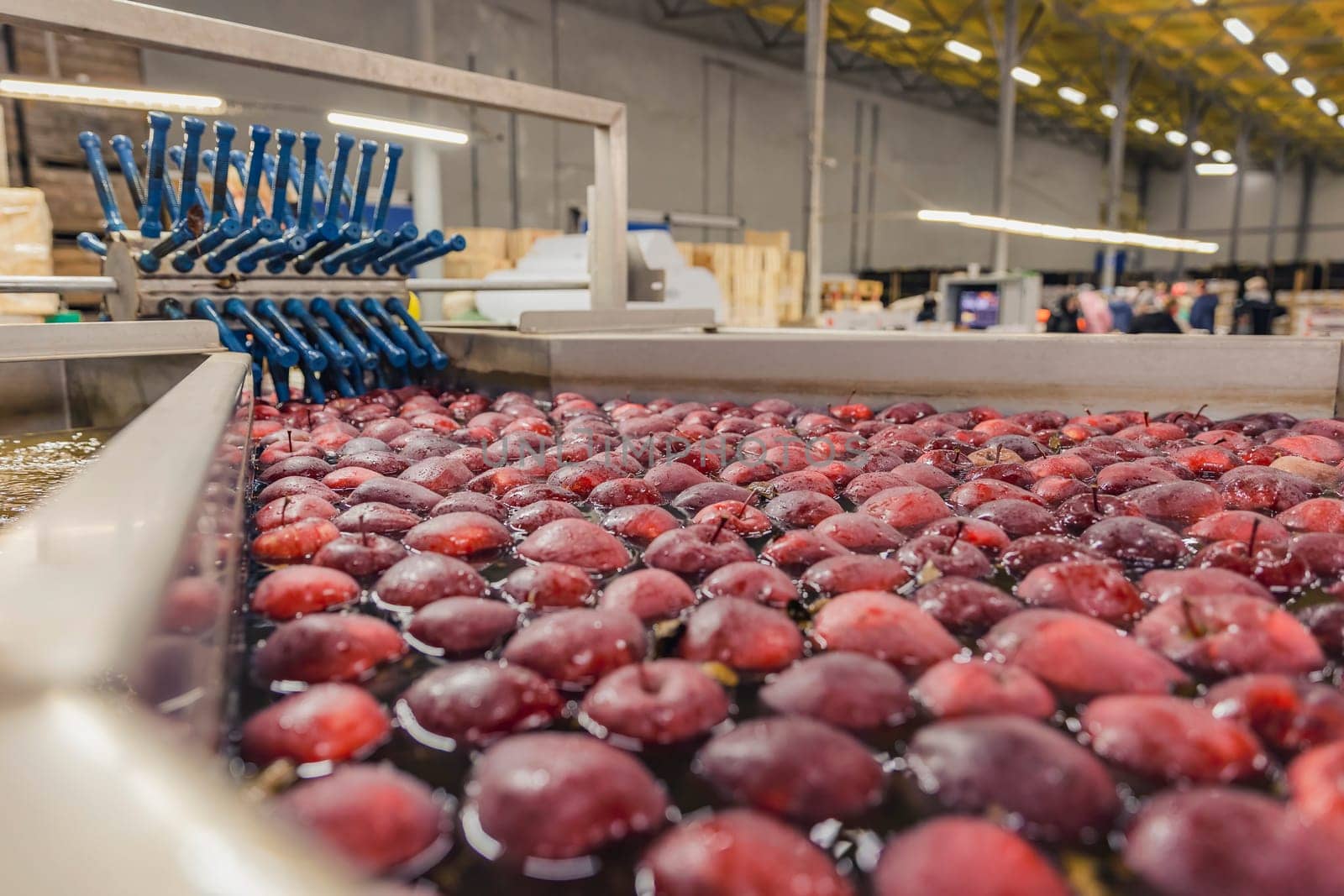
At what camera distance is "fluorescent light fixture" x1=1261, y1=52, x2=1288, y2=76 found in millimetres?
17078

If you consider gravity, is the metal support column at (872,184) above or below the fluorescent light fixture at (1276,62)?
below

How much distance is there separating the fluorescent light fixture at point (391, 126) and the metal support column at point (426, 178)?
2462mm

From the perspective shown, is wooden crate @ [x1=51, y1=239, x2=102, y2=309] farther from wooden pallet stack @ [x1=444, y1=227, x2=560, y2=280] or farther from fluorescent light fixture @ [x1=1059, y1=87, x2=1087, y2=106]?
fluorescent light fixture @ [x1=1059, y1=87, x2=1087, y2=106]

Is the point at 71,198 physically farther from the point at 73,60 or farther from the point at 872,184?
the point at 872,184

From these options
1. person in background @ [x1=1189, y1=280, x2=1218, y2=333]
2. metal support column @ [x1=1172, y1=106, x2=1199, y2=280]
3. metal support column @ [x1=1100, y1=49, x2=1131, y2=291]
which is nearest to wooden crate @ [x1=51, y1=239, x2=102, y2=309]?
person in background @ [x1=1189, y1=280, x2=1218, y2=333]

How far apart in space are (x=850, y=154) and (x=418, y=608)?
63.1 ft

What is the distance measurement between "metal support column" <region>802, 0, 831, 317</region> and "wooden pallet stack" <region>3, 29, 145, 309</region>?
6.75m

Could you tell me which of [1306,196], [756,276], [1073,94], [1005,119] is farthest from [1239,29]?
[1306,196]

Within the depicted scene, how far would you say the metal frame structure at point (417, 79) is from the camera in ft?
8.85

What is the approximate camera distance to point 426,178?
34.8 feet

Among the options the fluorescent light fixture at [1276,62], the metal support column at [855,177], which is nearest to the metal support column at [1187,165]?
the fluorescent light fixture at [1276,62]

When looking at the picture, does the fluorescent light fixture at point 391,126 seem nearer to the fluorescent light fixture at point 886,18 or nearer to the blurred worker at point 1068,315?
the blurred worker at point 1068,315

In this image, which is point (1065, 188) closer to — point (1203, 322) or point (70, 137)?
point (1203, 322)

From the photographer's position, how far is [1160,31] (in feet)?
58.0
